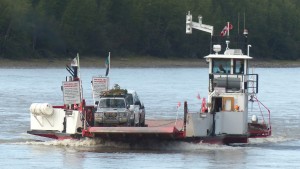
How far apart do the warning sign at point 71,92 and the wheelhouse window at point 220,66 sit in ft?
15.6

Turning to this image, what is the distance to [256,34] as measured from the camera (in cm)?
14162

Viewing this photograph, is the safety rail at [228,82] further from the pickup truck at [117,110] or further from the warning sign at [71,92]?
the warning sign at [71,92]

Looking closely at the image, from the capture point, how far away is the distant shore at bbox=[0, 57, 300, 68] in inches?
4306

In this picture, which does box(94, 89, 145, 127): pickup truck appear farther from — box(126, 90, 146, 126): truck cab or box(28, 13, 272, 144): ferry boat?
box(28, 13, 272, 144): ferry boat

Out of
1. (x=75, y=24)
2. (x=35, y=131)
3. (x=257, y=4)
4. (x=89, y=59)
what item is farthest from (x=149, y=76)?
(x=35, y=131)

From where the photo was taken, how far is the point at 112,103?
38.9m

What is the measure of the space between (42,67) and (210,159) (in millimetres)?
75320

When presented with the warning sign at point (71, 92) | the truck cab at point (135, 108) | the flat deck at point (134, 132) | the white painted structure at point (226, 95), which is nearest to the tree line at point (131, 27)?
the truck cab at point (135, 108)

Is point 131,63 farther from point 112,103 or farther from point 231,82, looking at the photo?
point 112,103

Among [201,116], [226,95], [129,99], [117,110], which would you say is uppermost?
[226,95]

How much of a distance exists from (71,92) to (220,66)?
17.0ft

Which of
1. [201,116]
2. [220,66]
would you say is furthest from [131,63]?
[201,116]

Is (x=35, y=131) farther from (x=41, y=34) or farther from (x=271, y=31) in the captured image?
(x=271, y=31)

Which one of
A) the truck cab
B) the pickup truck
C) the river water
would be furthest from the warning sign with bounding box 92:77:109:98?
the river water
